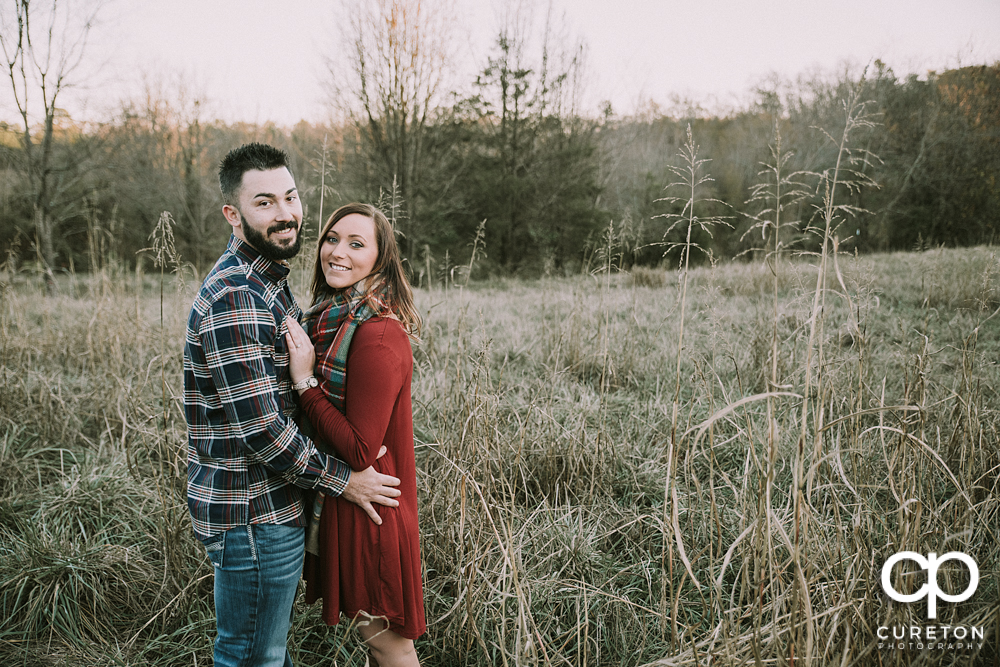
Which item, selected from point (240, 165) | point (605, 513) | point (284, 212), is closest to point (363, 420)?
point (284, 212)

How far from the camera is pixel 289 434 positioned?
1.27m

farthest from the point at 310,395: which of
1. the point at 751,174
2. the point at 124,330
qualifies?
the point at 751,174

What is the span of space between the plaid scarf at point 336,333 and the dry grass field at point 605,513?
1.48ft

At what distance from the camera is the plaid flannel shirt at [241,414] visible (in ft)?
4.08

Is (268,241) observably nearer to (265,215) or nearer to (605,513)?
(265,215)

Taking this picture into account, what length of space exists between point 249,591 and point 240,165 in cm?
111

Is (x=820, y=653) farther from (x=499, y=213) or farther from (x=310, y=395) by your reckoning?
(x=499, y=213)

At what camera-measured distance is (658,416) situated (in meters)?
3.37

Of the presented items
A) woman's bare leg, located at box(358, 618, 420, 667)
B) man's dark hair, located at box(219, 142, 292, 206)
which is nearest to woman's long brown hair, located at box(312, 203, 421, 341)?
man's dark hair, located at box(219, 142, 292, 206)

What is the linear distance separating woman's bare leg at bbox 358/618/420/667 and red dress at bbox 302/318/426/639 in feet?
0.10

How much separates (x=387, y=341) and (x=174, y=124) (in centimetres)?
1660

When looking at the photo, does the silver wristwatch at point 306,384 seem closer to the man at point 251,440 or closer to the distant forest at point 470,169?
the man at point 251,440

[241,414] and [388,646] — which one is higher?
[241,414]

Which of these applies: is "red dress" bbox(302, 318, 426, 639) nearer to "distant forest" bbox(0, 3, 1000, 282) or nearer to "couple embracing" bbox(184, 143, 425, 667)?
"couple embracing" bbox(184, 143, 425, 667)
